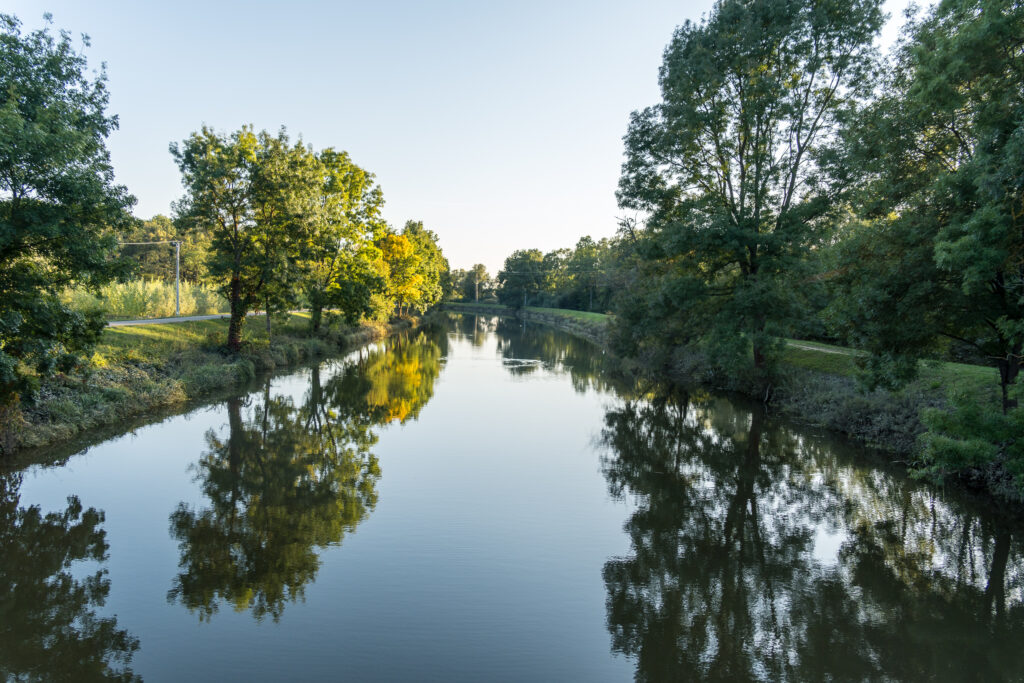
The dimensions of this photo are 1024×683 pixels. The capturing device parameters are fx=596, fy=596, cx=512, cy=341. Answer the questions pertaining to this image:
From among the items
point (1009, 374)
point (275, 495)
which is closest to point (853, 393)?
point (1009, 374)

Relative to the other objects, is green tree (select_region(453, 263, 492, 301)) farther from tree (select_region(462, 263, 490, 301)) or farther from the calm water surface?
the calm water surface

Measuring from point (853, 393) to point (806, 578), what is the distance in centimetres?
982

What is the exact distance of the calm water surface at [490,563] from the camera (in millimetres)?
5734

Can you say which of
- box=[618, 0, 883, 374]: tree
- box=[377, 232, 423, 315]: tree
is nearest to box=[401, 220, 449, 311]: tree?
box=[377, 232, 423, 315]: tree

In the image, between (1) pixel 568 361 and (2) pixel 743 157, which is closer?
(2) pixel 743 157

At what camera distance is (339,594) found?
6777mm

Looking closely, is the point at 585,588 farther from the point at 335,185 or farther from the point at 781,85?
the point at 335,185

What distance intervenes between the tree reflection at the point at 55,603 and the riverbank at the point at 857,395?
12485mm

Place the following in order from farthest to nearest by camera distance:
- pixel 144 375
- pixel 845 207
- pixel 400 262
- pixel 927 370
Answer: pixel 400 262 < pixel 845 207 < pixel 144 375 < pixel 927 370

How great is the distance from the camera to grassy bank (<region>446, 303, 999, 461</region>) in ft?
43.0

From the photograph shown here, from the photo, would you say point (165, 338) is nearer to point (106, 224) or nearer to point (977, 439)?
point (106, 224)

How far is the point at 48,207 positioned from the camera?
10203mm

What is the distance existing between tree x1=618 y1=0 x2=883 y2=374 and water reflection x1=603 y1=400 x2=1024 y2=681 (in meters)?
7.78

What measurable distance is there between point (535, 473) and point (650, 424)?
20.5 feet
